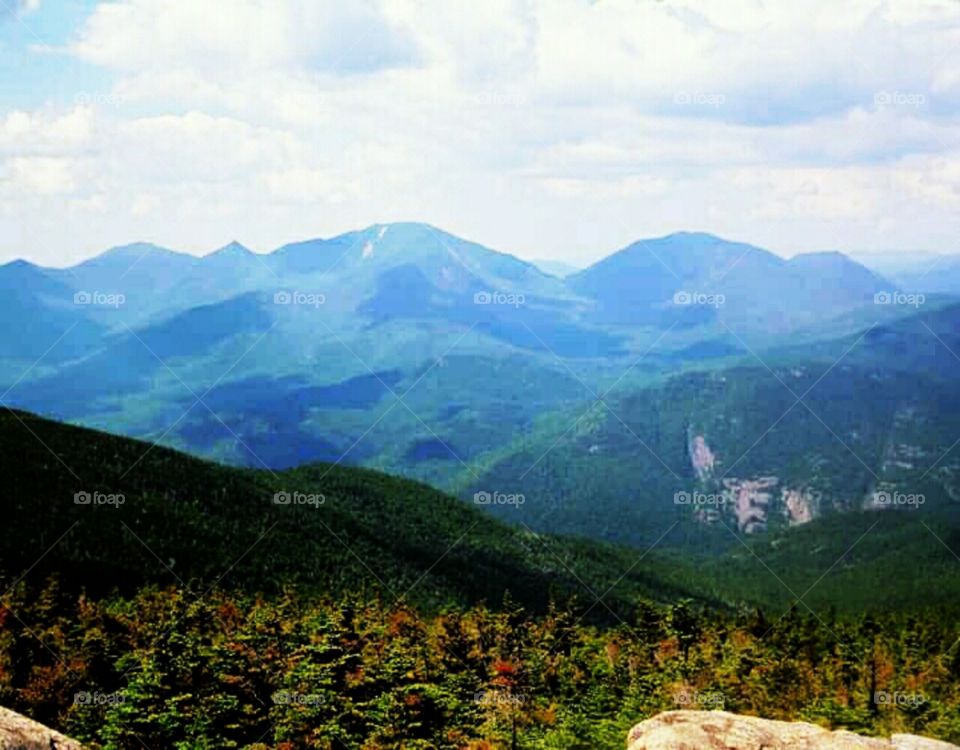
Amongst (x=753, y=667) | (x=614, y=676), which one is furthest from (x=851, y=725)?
(x=614, y=676)

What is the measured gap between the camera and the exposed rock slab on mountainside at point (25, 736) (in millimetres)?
22719

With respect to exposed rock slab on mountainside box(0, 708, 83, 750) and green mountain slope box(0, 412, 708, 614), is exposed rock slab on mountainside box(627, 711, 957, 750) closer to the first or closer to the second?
exposed rock slab on mountainside box(0, 708, 83, 750)

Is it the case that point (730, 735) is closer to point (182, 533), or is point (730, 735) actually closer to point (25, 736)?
point (25, 736)

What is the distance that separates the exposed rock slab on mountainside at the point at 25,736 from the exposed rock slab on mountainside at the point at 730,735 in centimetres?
1710

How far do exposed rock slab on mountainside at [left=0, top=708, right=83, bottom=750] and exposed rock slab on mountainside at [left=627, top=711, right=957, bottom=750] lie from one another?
17096mm

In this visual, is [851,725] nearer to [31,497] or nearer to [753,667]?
[753,667]

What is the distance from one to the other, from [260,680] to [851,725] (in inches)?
1409

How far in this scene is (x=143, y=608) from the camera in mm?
73438

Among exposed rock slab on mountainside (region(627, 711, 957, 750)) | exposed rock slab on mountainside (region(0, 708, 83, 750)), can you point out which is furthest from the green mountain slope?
exposed rock slab on mountainside (region(0, 708, 83, 750))

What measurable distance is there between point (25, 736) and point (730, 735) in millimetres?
20853

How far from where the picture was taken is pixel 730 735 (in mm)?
28906

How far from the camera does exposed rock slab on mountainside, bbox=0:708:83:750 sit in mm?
22719

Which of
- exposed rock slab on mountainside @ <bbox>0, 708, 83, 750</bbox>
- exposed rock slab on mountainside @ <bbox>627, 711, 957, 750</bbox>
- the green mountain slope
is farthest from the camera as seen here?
the green mountain slope

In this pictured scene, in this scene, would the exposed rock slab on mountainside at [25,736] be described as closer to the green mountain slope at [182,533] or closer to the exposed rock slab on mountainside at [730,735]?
the exposed rock slab on mountainside at [730,735]
